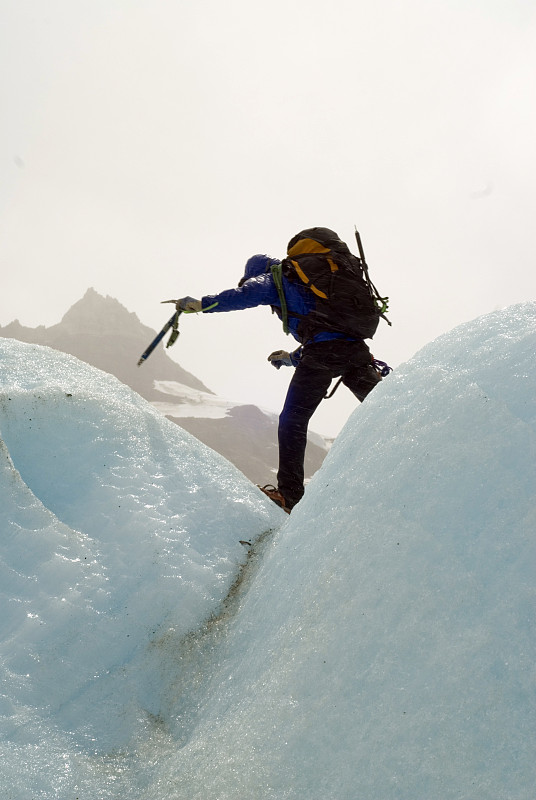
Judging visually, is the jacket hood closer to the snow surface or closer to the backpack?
the backpack

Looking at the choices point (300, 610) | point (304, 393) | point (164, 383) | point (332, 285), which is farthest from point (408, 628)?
point (164, 383)

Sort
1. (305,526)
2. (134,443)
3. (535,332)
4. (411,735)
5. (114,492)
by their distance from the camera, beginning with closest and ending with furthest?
(411,735)
(535,332)
(305,526)
(114,492)
(134,443)

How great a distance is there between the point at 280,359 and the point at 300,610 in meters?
3.92

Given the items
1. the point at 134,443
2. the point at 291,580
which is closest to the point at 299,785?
the point at 291,580

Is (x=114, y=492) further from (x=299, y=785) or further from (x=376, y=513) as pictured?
(x=299, y=785)

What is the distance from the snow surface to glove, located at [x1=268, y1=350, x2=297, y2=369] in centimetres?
269

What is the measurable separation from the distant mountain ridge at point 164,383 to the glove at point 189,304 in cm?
2999

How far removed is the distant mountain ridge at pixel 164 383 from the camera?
46.6 meters

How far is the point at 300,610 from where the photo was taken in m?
2.08

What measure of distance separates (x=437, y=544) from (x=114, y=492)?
2016 mm

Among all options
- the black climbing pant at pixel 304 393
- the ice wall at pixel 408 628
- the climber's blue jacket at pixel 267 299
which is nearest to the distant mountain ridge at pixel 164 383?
the black climbing pant at pixel 304 393

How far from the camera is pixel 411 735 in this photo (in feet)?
4.80

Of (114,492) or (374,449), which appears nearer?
(374,449)

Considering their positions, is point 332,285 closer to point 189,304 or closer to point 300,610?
point 189,304
